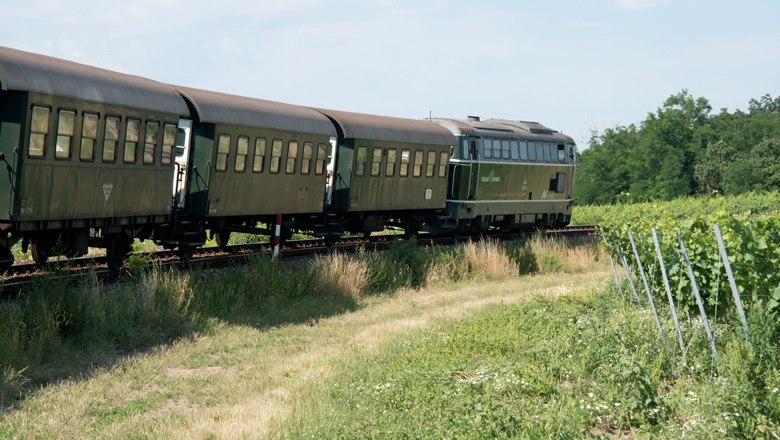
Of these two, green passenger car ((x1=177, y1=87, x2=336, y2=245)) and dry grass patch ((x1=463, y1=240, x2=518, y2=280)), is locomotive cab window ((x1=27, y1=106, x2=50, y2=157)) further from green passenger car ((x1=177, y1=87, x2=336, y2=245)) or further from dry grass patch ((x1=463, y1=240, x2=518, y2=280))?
dry grass patch ((x1=463, y1=240, x2=518, y2=280))

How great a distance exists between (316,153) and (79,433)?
569 inches

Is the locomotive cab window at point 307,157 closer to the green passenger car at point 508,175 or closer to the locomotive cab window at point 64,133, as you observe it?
the green passenger car at point 508,175

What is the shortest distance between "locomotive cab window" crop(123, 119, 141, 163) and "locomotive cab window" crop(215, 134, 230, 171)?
2.59 meters

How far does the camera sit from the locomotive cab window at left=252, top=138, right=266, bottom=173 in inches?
840

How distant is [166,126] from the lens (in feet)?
60.6

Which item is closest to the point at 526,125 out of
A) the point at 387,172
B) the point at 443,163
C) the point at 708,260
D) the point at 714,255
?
the point at 443,163

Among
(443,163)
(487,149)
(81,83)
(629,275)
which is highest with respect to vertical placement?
(487,149)

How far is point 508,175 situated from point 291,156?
35.6 feet

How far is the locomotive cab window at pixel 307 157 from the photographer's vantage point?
23203 mm

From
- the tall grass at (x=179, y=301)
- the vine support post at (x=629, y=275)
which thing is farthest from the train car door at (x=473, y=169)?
the vine support post at (x=629, y=275)

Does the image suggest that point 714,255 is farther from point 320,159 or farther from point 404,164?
point 404,164

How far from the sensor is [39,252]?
16.5 meters

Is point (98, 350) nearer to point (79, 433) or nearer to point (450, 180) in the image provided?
point (79, 433)

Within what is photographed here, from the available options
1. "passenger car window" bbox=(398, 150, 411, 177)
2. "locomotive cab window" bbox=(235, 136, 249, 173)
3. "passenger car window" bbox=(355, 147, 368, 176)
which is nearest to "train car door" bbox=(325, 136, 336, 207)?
"passenger car window" bbox=(355, 147, 368, 176)
